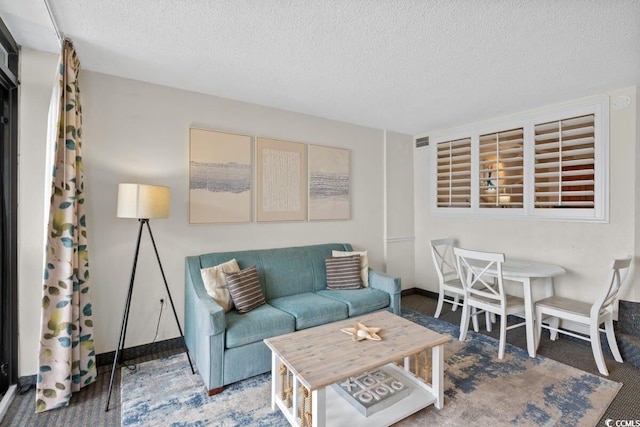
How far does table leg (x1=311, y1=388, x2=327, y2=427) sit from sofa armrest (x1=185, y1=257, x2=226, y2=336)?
916mm

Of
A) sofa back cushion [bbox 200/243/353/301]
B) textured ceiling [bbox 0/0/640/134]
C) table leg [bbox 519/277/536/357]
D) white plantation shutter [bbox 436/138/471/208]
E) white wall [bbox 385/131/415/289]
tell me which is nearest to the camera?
textured ceiling [bbox 0/0/640/134]

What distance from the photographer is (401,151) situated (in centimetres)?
467

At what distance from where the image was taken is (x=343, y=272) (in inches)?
134

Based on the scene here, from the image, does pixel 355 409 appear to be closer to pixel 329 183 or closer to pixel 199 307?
pixel 199 307

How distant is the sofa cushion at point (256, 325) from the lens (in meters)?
2.34

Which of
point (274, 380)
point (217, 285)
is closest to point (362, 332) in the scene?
point (274, 380)

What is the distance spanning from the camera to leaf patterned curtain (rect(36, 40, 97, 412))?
6.90ft

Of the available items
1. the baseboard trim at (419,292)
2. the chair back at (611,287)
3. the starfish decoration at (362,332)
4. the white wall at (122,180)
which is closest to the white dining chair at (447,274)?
the baseboard trim at (419,292)

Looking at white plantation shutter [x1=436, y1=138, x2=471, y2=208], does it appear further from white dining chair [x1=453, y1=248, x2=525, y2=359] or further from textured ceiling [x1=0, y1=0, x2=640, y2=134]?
white dining chair [x1=453, y1=248, x2=525, y2=359]

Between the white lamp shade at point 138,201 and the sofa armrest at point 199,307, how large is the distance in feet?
2.29

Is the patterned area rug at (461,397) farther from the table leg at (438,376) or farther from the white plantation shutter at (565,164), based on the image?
the white plantation shutter at (565,164)

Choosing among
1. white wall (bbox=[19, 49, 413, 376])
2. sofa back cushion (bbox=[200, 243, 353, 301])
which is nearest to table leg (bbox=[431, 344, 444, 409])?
sofa back cushion (bbox=[200, 243, 353, 301])

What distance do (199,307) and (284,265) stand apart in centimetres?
106

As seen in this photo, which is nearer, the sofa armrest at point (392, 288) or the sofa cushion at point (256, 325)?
the sofa cushion at point (256, 325)
